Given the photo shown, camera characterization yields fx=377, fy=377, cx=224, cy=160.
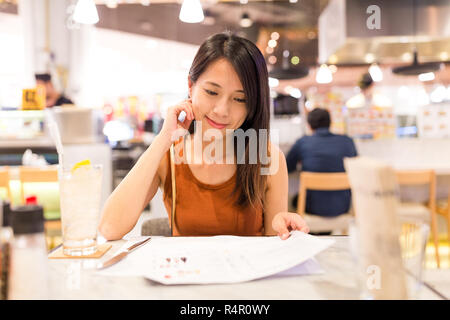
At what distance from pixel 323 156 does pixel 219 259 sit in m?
2.31

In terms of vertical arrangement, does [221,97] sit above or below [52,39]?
below

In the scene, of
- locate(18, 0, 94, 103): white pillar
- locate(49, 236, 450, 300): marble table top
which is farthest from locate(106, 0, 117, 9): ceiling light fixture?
locate(49, 236, 450, 300): marble table top

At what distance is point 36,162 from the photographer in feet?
10.8

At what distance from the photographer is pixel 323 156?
287cm

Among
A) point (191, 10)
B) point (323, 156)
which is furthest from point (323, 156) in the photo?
point (191, 10)

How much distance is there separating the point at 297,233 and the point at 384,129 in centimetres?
383

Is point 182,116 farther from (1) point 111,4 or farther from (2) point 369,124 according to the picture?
(1) point 111,4

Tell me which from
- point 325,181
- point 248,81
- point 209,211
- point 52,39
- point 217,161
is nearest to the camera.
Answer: point 248,81

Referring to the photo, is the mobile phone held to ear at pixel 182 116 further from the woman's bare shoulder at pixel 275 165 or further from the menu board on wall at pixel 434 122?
the menu board on wall at pixel 434 122

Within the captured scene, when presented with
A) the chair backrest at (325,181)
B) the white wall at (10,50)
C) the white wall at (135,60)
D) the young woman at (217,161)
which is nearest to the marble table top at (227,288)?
the young woman at (217,161)

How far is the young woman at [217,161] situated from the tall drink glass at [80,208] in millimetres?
252

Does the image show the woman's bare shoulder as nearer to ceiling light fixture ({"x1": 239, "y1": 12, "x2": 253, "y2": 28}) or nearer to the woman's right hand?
the woman's right hand

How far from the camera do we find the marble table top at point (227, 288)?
54 centimetres

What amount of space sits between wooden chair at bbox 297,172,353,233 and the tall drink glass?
1950mm
